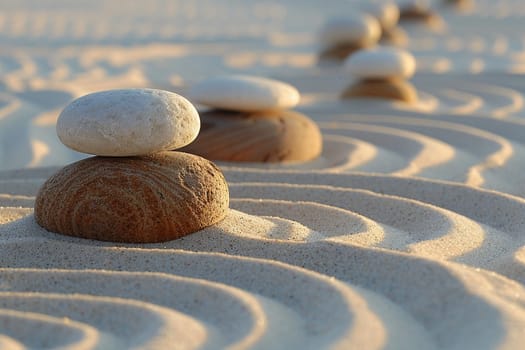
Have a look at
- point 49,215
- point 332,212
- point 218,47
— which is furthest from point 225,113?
point 218,47

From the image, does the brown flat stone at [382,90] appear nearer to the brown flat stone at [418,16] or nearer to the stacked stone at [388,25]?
the stacked stone at [388,25]

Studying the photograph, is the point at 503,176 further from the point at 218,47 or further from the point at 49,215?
the point at 218,47

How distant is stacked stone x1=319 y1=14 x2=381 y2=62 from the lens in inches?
320

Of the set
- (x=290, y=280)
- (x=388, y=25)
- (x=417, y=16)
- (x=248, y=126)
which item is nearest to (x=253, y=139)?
(x=248, y=126)

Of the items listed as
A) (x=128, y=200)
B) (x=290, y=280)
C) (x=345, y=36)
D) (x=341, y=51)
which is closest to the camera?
(x=290, y=280)

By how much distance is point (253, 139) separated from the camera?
3.99 meters

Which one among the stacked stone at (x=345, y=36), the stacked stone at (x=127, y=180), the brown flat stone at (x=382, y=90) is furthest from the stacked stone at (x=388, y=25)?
the stacked stone at (x=127, y=180)

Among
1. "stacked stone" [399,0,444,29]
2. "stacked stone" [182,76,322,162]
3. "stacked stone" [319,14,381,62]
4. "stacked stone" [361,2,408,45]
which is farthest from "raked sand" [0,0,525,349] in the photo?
"stacked stone" [399,0,444,29]

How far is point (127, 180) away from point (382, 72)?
3.70 m

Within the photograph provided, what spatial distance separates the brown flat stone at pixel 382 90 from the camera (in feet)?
19.3

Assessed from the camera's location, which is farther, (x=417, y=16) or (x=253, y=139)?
(x=417, y=16)

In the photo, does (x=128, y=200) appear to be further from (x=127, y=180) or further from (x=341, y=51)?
(x=341, y=51)

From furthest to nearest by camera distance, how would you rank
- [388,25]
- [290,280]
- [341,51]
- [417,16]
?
[417,16] → [388,25] → [341,51] → [290,280]

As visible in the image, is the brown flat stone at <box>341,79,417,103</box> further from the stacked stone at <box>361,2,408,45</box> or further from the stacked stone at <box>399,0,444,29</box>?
the stacked stone at <box>399,0,444,29</box>
